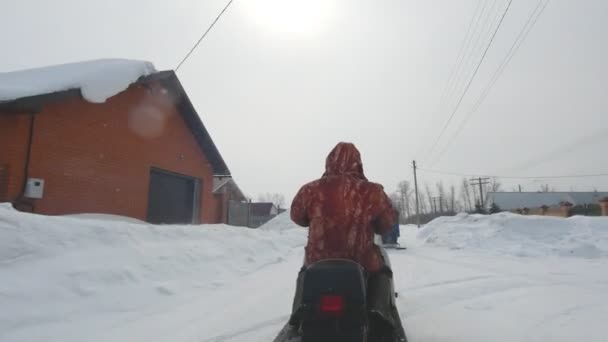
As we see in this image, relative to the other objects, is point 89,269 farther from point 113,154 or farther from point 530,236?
point 530,236

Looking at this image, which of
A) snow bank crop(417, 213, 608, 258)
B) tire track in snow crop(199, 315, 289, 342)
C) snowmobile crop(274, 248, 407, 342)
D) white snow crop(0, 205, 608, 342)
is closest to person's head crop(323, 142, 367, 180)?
snowmobile crop(274, 248, 407, 342)

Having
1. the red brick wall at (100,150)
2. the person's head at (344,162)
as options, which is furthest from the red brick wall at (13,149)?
the person's head at (344,162)

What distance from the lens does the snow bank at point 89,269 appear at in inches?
130

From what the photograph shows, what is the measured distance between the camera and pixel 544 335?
9.36 feet

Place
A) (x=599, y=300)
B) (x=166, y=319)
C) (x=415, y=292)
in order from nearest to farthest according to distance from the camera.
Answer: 1. (x=166, y=319)
2. (x=599, y=300)
3. (x=415, y=292)

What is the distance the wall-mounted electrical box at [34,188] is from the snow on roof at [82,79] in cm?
172

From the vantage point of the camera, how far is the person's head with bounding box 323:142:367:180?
2652 millimetres

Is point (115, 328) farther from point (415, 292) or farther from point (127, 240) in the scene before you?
point (415, 292)

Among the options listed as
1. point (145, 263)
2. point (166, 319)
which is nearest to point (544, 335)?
point (166, 319)

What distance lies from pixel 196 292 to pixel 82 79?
636 centimetres

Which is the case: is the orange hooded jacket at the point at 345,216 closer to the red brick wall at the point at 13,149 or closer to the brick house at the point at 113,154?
the red brick wall at the point at 13,149

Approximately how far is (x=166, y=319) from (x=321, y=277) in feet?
8.19

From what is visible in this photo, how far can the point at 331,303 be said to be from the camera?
1.78m

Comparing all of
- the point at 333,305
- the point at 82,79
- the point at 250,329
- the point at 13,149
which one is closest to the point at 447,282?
the point at 250,329
